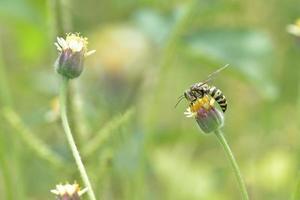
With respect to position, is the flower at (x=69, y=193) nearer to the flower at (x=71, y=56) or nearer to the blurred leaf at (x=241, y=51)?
the flower at (x=71, y=56)

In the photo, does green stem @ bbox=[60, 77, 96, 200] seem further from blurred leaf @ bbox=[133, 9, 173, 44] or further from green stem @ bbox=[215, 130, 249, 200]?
blurred leaf @ bbox=[133, 9, 173, 44]

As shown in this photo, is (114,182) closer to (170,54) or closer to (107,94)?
(107,94)

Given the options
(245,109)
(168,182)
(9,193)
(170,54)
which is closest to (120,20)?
(245,109)

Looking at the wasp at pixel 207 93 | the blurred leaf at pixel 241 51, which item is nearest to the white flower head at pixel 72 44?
the wasp at pixel 207 93

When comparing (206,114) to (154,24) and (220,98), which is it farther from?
(154,24)

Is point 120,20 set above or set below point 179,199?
above

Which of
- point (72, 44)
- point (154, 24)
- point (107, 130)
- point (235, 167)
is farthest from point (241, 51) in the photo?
point (235, 167)

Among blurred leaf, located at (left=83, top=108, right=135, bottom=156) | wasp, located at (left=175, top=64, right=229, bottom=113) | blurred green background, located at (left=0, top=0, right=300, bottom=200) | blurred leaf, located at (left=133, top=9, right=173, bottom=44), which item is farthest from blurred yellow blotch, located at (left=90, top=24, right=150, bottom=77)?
wasp, located at (left=175, top=64, right=229, bottom=113)
